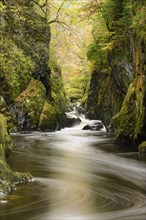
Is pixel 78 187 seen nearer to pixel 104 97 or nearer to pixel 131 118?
pixel 131 118

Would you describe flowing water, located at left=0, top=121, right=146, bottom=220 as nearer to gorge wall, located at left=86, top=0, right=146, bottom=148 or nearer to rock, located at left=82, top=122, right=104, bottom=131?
gorge wall, located at left=86, top=0, right=146, bottom=148

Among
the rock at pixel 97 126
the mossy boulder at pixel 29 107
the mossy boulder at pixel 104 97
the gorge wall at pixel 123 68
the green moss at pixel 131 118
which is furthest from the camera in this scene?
the rock at pixel 97 126

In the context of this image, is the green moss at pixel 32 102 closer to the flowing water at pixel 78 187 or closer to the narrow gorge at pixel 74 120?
the narrow gorge at pixel 74 120

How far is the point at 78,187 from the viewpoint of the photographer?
6.79 meters

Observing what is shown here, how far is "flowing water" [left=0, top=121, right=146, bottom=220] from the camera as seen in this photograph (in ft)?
16.8

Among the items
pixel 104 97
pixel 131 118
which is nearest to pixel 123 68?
pixel 131 118

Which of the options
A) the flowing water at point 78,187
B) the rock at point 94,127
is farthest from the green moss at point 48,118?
the flowing water at point 78,187

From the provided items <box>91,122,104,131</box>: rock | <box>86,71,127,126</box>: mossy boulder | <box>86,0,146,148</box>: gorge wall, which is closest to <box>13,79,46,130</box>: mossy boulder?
<box>86,0,146,148</box>: gorge wall

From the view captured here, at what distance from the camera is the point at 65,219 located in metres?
4.86

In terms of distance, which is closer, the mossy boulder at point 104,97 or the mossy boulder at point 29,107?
the mossy boulder at point 29,107

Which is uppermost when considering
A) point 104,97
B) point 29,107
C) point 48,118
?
point 104,97

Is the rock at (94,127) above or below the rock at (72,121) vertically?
below

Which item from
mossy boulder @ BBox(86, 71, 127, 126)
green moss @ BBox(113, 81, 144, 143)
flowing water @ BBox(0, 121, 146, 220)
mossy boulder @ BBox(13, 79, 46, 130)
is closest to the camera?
flowing water @ BBox(0, 121, 146, 220)

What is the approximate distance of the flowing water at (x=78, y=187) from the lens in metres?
5.12
